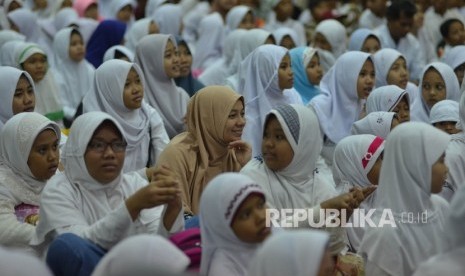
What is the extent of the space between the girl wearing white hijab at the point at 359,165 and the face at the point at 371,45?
Result: 3920mm

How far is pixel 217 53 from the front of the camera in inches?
444

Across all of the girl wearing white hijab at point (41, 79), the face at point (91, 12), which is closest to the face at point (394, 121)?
the girl wearing white hijab at point (41, 79)

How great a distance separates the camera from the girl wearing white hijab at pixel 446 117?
261 inches

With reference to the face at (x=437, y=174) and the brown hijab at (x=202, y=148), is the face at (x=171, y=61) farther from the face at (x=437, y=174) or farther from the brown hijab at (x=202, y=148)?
the face at (x=437, y=174)

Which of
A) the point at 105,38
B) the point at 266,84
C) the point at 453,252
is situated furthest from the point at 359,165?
the point at 105,38

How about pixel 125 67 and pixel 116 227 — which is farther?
pixel 125 67

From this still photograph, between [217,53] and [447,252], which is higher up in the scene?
[447,252]

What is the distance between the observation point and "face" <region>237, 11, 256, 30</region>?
441 inches

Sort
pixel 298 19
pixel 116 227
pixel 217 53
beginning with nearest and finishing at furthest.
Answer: pixel 116 227 → pixel 217 53 → pixel 298 19

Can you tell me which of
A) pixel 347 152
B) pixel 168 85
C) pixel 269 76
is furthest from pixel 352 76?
pixel 347 152

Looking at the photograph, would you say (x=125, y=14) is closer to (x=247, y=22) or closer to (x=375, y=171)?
(x=247, y=22)

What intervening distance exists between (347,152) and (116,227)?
154cm

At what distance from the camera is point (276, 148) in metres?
4.93

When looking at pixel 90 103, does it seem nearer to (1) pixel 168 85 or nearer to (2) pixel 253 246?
(1) pixel 168 85
